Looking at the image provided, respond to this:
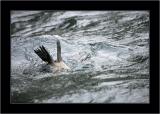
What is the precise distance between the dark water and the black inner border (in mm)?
53

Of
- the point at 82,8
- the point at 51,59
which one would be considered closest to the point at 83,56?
the point at 51,59

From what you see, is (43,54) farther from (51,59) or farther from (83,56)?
(83,56)

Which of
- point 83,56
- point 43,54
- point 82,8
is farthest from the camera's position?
point 83,56

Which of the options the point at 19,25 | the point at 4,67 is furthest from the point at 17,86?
the point at 19,25

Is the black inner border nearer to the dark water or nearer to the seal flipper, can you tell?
the dark water

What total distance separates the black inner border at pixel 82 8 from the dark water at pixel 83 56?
53 millimetres

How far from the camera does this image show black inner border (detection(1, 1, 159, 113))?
4254mm

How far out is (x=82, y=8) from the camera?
14.4 ft

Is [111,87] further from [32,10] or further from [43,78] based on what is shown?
[32,10]

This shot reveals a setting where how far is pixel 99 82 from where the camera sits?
446cm

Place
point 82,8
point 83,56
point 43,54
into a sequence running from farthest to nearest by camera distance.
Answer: point 83,56, point 43,54, point 82,8

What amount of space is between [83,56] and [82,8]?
2.02 ft

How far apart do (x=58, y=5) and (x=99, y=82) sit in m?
0.74

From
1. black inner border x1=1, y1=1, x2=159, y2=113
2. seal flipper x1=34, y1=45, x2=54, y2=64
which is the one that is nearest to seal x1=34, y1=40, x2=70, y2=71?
seal flipper x1=34, y1=45, x2=54, y2=64
